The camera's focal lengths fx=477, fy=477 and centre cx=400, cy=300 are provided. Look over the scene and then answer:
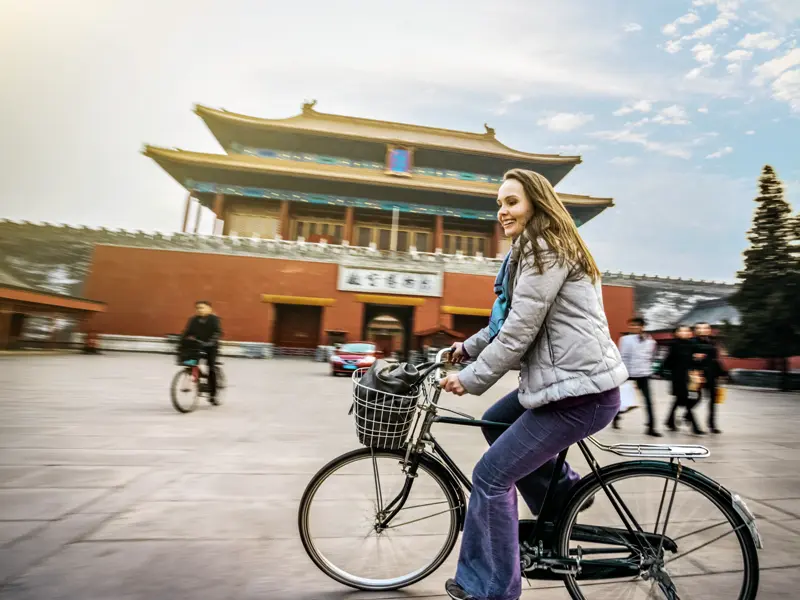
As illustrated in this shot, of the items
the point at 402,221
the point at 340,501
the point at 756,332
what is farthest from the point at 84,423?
the point at 402,221

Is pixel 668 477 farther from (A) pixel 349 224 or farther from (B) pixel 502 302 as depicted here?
(A) pixel 349 224

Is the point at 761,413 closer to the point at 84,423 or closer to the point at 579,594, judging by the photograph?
the point at 579,594

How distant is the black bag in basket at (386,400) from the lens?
150 centimetres

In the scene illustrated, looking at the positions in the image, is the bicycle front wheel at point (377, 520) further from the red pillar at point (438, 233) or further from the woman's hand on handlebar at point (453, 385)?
the red pillar at point (438, 233)

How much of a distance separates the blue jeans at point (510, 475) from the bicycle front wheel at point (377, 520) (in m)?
0.22

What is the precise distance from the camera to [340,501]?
1.54m

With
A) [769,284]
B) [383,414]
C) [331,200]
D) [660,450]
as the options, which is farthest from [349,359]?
[769,284]

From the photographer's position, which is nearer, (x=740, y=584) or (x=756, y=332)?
(x=740, y=584)

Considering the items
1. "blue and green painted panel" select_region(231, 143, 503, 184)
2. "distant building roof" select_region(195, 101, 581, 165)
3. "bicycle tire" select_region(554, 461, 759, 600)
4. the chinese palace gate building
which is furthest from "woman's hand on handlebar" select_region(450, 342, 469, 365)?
"distant building roof" select_region(195, 101, 581, 165)

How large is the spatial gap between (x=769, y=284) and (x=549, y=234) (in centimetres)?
1483

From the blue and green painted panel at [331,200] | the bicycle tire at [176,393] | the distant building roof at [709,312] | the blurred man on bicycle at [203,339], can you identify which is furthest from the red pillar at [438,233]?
the bicycle tire at [176,393]

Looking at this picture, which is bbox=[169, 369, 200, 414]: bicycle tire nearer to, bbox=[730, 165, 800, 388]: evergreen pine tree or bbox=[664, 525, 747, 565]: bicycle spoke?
bbox=[664, 525, 747, 565]: bicycle spoke

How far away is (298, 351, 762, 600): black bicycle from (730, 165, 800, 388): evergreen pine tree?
44.9 ft

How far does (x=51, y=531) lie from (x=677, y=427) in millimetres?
5862
